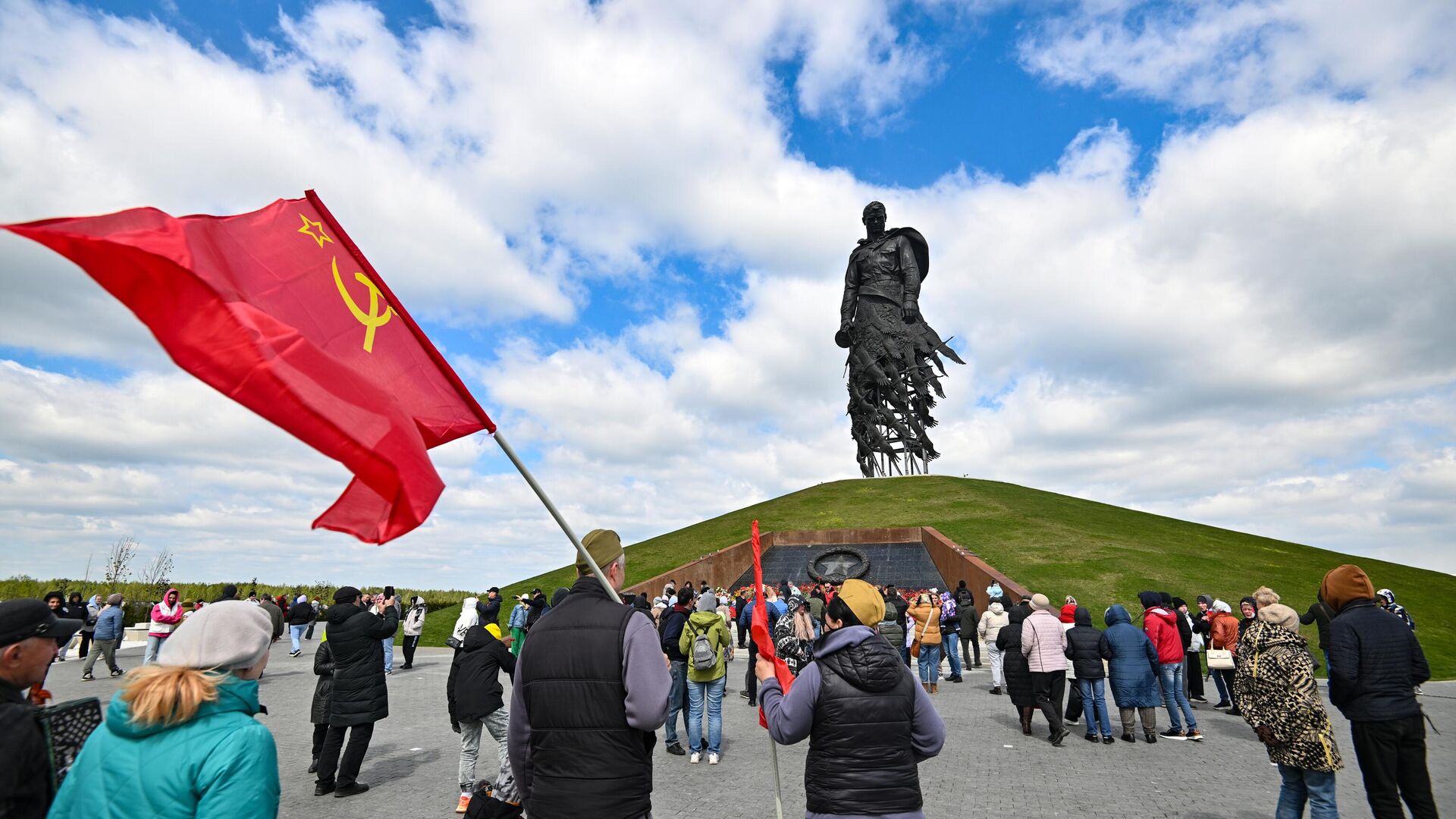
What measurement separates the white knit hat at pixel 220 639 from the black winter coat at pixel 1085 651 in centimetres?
898

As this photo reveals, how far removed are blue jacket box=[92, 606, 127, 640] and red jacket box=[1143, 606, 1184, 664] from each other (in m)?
18.0

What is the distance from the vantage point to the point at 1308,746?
500 cm

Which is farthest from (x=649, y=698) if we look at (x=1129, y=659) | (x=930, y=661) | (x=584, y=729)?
(x=930, y=661)

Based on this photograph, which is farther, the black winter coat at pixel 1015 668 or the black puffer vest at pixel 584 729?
the black winter coat at pixel 1015 668

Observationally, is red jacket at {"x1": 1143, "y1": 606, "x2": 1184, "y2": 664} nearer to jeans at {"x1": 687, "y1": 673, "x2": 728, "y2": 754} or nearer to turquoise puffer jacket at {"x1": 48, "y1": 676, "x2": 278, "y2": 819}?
jeans at {"x1": 687, "y1": 673, "x2": 728, "y2": 754}

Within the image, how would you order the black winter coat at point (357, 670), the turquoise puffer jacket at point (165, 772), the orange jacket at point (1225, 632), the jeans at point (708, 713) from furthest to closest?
the orange jacket at point (1225, 632)
the jeans at point (708, 713)
the black winter coat at point (357, 670)
the turquoise puffer jacket at point (165, 772)

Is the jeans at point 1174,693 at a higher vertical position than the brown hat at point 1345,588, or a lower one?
lower

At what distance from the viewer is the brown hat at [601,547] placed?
3.79m

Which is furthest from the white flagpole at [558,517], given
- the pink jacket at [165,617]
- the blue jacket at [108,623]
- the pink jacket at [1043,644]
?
the blue jacket at [108,623]

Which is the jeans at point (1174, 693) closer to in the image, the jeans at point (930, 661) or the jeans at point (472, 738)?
the jeans at point (930, 661)

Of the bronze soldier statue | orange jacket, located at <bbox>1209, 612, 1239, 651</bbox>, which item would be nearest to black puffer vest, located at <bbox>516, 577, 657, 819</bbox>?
orange jacket, located at <bbox>1209, 612, 1239, 651</bbox>

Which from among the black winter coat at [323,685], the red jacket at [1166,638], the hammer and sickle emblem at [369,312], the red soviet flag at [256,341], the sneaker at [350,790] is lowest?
the sneaker at [350,790]

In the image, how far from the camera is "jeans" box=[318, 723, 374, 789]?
276 inches

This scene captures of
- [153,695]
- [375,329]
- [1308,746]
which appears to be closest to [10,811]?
[153,695]
